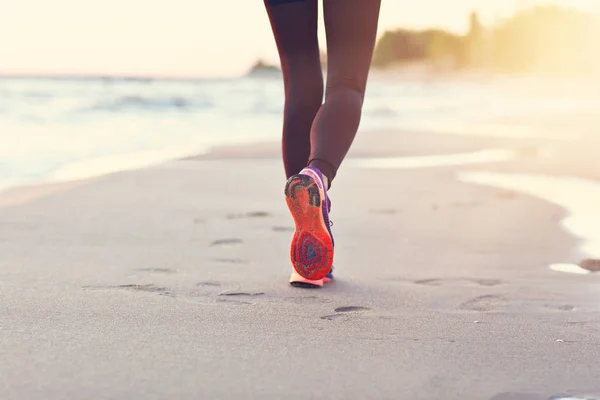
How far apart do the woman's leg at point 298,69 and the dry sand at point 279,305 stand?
1.26 ft

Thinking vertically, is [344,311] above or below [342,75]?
below

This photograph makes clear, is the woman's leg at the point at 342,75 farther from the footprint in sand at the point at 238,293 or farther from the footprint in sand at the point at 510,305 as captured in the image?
the footprint in sand at the point at 510,305

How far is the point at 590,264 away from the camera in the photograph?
8.37 ft

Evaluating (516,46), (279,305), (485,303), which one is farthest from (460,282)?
(516,46)

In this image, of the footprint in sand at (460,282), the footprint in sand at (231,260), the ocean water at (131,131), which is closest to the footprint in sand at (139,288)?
the footprint in sand at (231,260)

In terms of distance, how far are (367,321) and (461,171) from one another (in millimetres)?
3900

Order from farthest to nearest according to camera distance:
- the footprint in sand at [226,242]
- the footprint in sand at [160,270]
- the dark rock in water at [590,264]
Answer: the footprint in sand at [226,242] < the dark rock in water at [590,264] < the footprint in sand at [160,270]

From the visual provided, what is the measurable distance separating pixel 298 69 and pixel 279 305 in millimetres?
698

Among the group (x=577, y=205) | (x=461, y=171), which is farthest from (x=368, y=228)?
(x=461, y=171)

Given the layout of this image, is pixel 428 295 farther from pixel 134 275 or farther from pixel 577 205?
pixel 577 205

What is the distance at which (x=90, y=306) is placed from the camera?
1893 mm

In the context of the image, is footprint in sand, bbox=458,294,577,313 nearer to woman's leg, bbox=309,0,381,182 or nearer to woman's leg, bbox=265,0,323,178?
woman's leg, bbox=309,0,381,182

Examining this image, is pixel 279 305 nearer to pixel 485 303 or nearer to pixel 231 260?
pixel 485 303

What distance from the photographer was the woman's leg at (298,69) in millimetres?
2211
